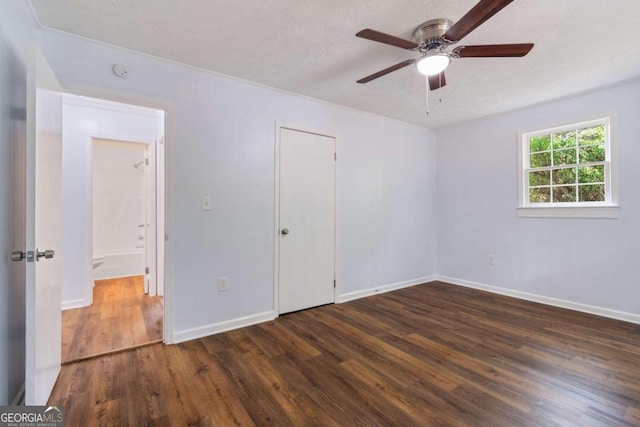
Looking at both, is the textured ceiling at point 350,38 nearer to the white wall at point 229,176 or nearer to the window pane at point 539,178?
the white wall at point 229,176

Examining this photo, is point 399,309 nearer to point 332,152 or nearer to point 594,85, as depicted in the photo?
point 332,152

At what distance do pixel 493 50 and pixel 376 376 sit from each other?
7.55 ft

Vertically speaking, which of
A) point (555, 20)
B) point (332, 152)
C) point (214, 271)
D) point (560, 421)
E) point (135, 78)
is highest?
point (555, 20)

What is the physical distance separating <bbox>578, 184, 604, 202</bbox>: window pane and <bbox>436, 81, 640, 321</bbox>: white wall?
0.20m

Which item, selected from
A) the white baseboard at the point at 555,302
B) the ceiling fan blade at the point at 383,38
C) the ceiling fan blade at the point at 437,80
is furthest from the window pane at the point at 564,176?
the ceiling fan blade at the point at 383,38

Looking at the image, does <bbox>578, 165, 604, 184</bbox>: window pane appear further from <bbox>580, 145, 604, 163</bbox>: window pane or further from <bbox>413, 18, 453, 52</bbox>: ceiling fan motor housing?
<bbox>413, 18, 453, 52</bbox>: ceiling fan motor housing

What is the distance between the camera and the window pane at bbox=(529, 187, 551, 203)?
11.8 feet

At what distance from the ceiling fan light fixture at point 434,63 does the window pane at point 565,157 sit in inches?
98.7

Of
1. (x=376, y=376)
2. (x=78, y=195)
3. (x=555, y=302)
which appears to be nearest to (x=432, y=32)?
(x=376, y=376)

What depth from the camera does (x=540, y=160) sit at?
144 inches

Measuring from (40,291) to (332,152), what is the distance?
2844mm

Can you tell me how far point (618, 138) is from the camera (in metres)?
2.99

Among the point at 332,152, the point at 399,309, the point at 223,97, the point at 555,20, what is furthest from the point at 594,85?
the point at 223,97

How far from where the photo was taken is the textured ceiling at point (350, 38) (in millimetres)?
1811
